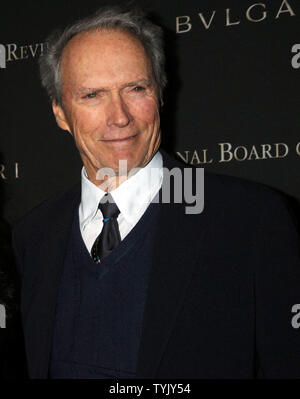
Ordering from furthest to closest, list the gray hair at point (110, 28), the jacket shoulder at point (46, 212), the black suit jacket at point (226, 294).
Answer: the jacket shoulder at point (46, 212) < the gray hair at point (110, 28) < the black suit jacket at point (226, 294)

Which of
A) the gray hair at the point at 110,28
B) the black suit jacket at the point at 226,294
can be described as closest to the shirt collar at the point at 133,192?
the black suit jacket at the point at 226,294

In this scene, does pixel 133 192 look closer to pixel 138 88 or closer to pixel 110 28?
pixel 138 88

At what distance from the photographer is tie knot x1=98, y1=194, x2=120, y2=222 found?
174cm

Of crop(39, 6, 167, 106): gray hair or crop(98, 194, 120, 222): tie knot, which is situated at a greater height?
crop(39, 6, 167, 106): gray hair

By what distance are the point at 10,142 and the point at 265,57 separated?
3.88ft

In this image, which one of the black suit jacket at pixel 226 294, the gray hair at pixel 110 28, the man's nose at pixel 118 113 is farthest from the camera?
the gray hair at pixel 110 28

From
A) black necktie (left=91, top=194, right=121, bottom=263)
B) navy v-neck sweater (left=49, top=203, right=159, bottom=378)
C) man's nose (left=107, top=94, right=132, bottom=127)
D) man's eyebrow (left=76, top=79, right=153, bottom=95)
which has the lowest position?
navy v-neck sweater (left=49, top=203, right=159, bottom=378)

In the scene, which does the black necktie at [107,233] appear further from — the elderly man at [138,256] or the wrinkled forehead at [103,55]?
the wrinkled forehead at [103,55]

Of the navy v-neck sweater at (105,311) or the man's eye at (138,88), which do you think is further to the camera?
the man's eye at (138,88)

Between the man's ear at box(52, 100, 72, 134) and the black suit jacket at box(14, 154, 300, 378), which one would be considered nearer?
the black suit jacket at box(14, 154, 300, 378)

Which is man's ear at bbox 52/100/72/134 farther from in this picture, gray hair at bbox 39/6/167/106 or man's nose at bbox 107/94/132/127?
man's nose at bbox 107/94/132/127

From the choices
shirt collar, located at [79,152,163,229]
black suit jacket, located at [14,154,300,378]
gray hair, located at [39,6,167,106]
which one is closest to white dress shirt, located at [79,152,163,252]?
shirt collar, located at [79,152,163,229]

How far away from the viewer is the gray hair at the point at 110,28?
178 centimetres

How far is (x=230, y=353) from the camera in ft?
4.93
